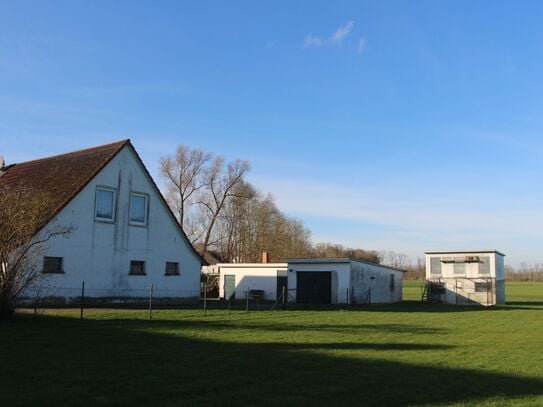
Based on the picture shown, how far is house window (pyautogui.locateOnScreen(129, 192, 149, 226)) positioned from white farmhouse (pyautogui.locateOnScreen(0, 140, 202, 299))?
0.12ft

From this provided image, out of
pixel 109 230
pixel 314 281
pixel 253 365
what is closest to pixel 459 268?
pixel 314 281

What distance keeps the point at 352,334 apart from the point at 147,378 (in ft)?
31.4

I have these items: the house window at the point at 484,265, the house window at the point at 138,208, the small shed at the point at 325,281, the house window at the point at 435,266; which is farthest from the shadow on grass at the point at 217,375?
the house window at the point at 435,266

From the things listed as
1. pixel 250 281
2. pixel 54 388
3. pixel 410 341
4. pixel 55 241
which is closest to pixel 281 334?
pixel 410 341

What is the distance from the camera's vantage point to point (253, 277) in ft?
145

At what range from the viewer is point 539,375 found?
1097cm

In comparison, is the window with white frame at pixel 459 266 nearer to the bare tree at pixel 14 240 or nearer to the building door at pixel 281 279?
the building door at pixel 281 279

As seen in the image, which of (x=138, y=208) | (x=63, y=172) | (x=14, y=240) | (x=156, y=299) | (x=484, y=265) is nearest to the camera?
(x=14, y=240)

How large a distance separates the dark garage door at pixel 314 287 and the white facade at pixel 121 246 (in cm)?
858

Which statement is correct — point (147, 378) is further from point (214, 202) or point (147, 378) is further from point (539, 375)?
point (214, 202)

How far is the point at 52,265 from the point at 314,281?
1843 cm

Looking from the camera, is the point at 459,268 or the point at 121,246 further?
the point at 459,268

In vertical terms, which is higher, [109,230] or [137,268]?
[109,230]

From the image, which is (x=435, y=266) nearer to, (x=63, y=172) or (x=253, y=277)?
(x=253, y=277)
